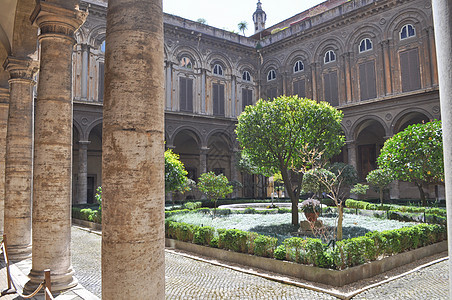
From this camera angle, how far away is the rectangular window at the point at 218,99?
2777 cm

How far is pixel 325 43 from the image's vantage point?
25.6 metres

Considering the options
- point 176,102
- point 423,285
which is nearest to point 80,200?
point 176,102

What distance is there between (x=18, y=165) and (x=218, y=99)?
70.1 ft

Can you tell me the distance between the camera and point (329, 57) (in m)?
25.5

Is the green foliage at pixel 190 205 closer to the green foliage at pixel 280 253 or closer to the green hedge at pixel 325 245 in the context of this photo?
the green hedge at pixel 325 245

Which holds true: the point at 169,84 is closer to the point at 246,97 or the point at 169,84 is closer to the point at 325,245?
the point at 246,97

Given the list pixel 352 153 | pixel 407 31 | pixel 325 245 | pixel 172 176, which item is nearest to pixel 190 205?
pixel 172 176

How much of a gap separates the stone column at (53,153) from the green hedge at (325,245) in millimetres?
4119

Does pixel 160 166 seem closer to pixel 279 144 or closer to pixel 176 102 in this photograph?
pixel 279 144

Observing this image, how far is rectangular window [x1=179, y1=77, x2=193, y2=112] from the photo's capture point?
26.0 meters

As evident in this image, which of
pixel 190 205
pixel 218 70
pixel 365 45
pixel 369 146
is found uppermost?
pixel 365 45

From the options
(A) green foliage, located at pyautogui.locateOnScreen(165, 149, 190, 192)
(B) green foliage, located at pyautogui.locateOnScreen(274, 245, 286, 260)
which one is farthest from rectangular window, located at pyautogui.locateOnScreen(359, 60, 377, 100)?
(B) green foliage, located at pyautogui.locateOnScreen(274, 245, 286, 260)

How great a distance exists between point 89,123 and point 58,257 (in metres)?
17.8

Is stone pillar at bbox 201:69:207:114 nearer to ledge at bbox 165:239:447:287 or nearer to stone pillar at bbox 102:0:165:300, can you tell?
ledge at bbox 165:239:447:287
